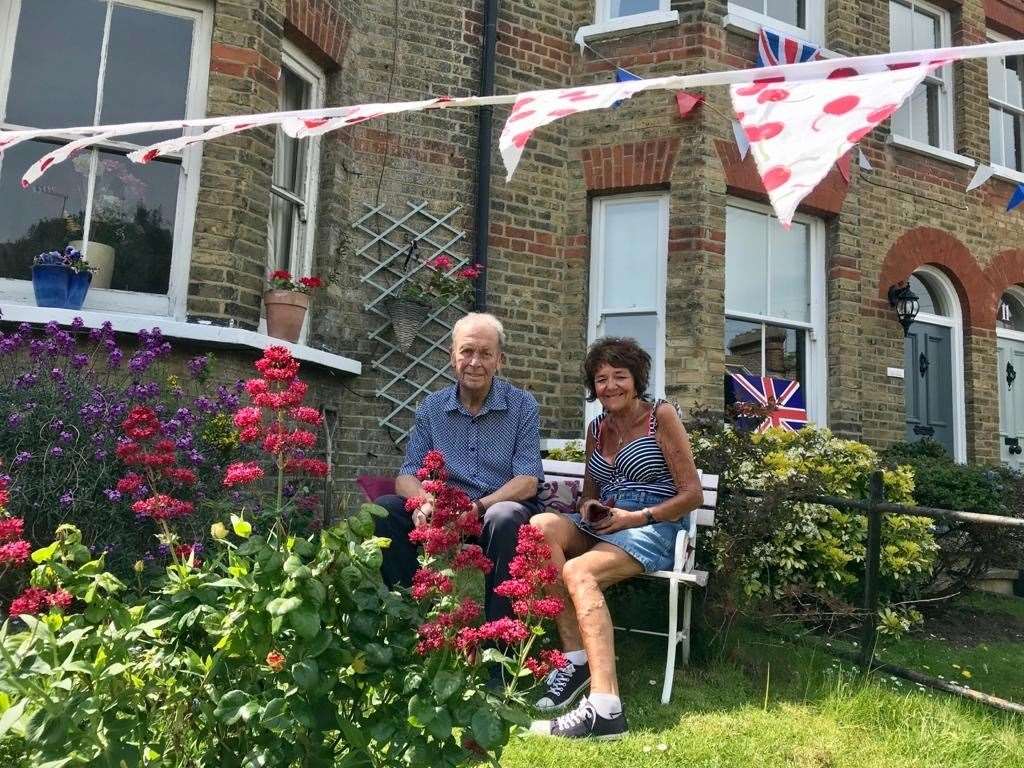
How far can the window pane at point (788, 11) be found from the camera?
24.1ft

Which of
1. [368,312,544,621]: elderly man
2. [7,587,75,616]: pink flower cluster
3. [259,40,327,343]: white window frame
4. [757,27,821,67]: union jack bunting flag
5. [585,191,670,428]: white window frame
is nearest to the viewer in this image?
[7,587,75,616]: pink flower cluster

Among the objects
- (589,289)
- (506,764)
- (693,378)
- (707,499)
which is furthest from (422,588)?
(589,289)

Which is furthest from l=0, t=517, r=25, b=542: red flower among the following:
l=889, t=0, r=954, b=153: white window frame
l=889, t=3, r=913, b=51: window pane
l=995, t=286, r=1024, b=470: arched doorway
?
l=995, t=286, r=1024, b=470: arched doorway

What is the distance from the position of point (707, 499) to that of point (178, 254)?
133 inches

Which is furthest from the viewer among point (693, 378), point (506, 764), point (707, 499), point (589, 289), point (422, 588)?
point (589, 289)

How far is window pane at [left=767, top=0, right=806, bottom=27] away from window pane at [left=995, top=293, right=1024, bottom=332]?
4.08 metres

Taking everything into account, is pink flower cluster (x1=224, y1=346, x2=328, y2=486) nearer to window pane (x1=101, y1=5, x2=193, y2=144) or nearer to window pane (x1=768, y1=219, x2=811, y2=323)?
window pane (x1=101, y1=5, x2=193, y2=144)

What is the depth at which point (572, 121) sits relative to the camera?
6961 millimetres

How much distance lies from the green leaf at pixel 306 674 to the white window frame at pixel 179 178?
3679 millimetres

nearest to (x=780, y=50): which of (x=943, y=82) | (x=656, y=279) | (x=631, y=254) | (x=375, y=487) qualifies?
(x=631, y=254)

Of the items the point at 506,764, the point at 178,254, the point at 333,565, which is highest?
the point at 178,254

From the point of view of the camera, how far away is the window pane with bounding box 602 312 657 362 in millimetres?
6574

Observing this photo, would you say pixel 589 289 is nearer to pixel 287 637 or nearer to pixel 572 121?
pixel 572 121

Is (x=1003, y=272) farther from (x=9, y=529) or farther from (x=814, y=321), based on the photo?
(x=9, y=529)
